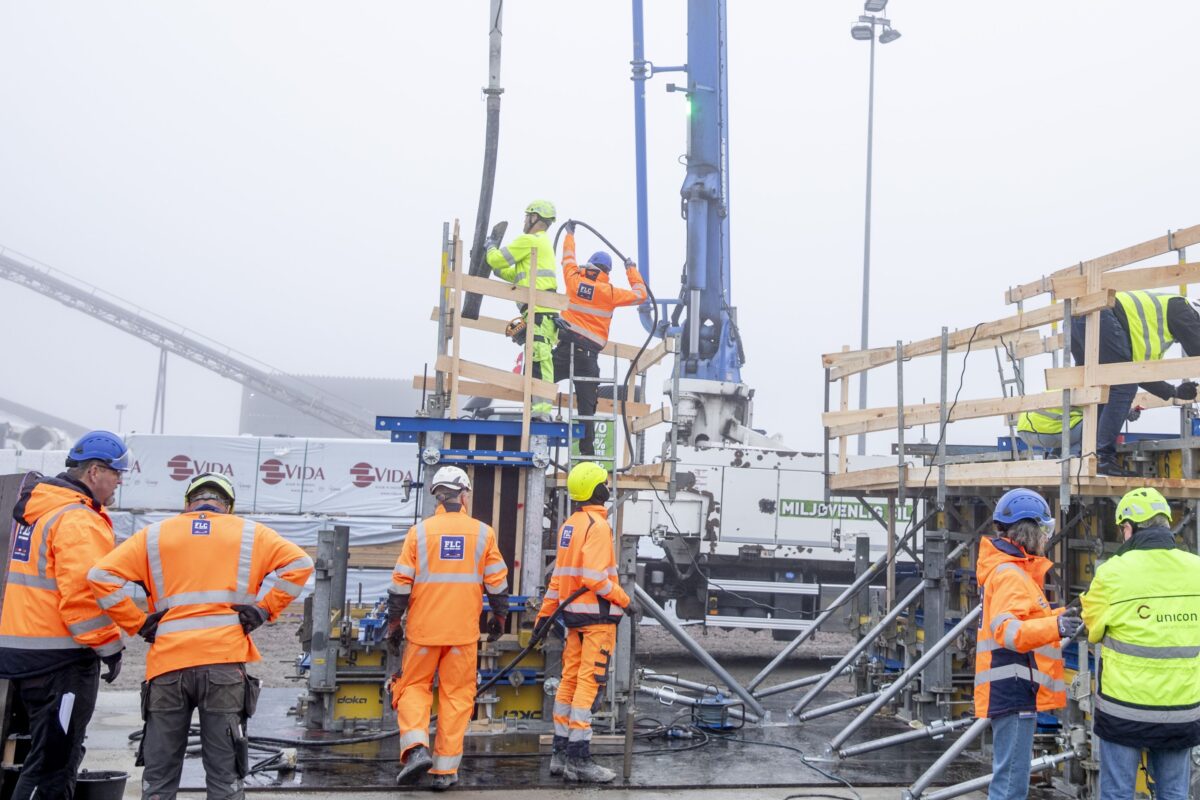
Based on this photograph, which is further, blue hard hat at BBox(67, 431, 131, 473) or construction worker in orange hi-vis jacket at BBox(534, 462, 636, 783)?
construction worker in orange hi-vis jacket at BBox(534, 462, 636, 783)

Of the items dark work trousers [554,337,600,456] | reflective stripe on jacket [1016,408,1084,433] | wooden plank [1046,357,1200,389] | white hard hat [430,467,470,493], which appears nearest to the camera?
wooden plank [1046,357,1200,389]

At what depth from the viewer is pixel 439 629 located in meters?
7.32

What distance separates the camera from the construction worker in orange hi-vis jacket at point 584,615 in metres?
7.64

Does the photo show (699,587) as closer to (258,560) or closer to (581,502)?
(581,502)

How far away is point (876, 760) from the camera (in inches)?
334

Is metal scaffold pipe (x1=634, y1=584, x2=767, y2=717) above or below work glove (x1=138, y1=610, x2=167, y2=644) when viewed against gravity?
below

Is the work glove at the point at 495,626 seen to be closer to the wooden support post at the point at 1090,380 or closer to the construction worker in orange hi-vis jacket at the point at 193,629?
the construction worker in orange hi-vis jacket at the point at 193,629

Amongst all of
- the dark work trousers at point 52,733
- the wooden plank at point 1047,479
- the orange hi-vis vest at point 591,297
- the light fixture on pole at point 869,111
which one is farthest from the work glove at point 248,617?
the light fixture on pole at point 869,111

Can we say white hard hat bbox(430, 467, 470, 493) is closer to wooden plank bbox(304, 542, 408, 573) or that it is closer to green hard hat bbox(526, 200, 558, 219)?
green hard hat bbox(526, 200, 558, 219)

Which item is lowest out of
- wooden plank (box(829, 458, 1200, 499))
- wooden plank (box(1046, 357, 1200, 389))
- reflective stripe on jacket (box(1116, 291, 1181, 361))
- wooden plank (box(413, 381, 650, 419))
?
wooden plank (box(829, 458, 1200, 499))

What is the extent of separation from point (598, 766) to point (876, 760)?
2.31m

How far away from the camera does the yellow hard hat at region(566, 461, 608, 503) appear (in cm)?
799

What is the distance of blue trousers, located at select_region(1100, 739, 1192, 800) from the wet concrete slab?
2218 mm

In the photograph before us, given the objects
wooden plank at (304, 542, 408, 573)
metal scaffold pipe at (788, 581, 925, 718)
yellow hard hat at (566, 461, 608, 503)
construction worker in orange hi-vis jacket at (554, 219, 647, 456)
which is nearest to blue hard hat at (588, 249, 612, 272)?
construction worker in orange hi-vis jacket at (554, 219, 647, 456)
